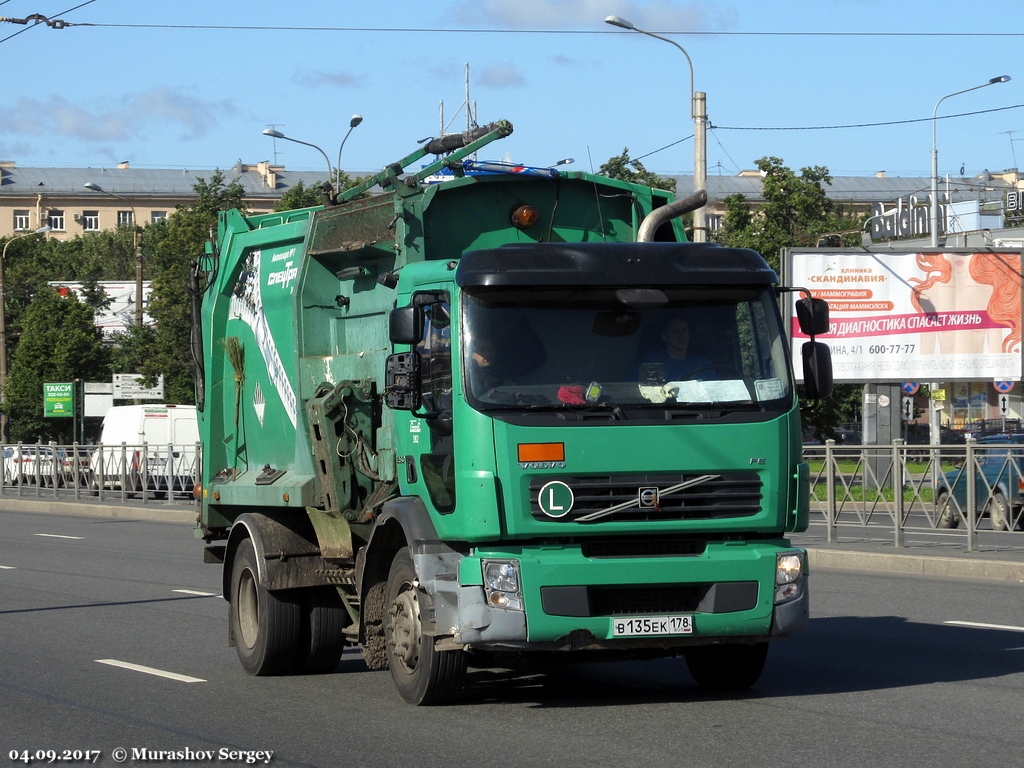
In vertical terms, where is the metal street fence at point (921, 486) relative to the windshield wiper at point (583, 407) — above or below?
below

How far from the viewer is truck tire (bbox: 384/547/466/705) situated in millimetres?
7711

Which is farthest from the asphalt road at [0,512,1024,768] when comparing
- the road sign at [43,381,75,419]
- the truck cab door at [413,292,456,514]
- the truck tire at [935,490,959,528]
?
the road sign at [43,381,75,419]

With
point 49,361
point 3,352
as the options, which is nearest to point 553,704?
point 3,352

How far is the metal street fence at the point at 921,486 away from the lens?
1709 cm

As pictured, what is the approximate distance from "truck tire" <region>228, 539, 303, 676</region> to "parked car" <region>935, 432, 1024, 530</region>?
10.1 m

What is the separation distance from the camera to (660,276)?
761 centimetres

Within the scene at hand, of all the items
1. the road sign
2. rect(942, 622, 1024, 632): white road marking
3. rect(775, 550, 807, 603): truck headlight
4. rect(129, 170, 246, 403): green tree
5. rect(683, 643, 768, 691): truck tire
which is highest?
rect(129, 170, 246, 403): green tree

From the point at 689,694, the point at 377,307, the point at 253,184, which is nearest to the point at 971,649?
the point at 689,694

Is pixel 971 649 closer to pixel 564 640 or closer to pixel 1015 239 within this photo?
pixel 564 640

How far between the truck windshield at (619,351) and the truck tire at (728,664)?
1586mm

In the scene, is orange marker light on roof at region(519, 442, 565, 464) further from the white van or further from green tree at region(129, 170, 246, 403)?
green tree at region(129, 170, 246, 403)

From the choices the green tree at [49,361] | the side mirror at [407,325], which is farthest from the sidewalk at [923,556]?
the green tree at [49,361]

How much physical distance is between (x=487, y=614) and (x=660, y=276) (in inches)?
77.1

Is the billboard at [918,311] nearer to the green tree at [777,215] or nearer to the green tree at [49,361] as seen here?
the green tree at [777,215]
